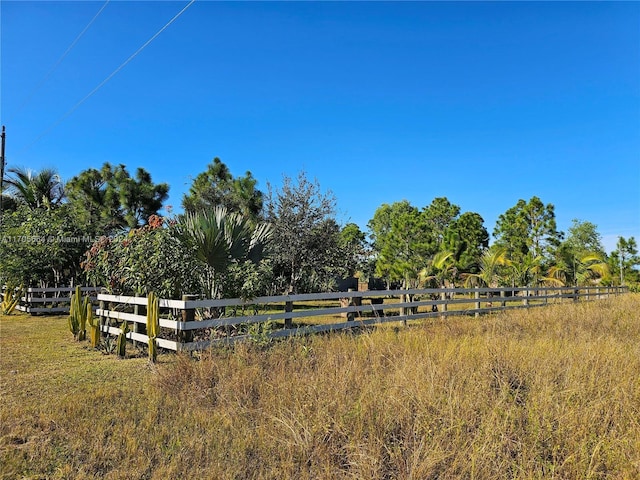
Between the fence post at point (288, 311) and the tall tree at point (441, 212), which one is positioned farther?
the tall tree at point (441, 212)

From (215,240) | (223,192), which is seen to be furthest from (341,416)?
(223,192)

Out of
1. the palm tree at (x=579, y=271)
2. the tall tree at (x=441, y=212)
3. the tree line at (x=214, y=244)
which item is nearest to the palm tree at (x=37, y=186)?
the tree line at (x=214, y=244)

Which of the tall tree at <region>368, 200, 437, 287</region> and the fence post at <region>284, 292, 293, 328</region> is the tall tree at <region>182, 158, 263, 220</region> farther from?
the fence post at <region>284, 292, 293, 328</region>

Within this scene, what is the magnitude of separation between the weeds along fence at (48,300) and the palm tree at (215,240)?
7859 mm

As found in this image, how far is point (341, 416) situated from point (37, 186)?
22.9 metres

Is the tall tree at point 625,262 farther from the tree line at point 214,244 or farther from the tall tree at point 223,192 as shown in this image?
the tall tree at point 223,192

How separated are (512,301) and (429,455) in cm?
1598

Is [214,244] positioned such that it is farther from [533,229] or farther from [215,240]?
[533,229]

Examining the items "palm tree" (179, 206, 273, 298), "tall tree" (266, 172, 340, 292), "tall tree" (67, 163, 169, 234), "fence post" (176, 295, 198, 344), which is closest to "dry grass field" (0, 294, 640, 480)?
"fence post" (176, 295, 198, 344)

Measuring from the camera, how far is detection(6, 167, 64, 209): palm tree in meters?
21.0

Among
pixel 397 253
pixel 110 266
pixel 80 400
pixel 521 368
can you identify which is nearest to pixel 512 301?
pixel 521 368

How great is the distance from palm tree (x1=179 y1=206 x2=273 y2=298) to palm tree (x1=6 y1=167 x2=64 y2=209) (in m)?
16.3

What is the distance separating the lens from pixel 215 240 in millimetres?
8133

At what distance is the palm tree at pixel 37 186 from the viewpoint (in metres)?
21.0
